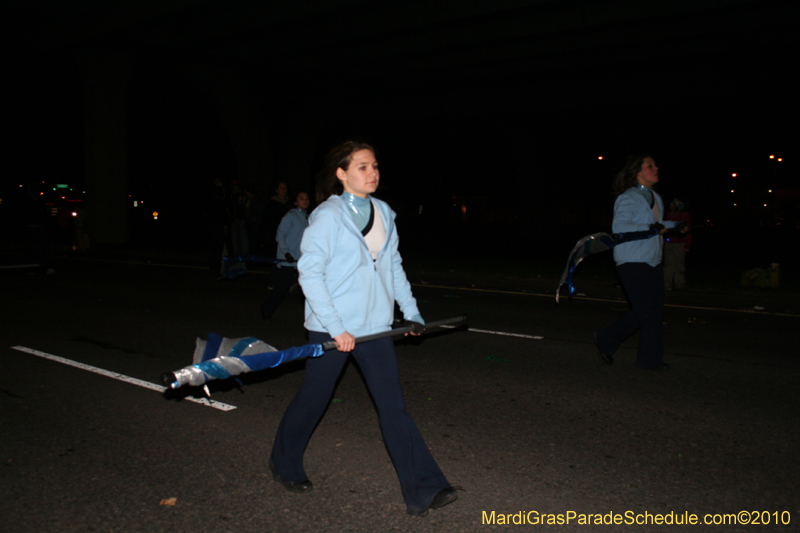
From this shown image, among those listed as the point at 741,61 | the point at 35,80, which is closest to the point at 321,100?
the point at 35,80

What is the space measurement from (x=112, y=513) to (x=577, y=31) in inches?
684

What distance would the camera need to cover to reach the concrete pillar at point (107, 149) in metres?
22.1

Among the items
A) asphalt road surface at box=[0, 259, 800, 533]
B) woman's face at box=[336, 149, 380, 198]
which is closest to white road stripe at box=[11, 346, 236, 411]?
asphalt road surface at box=[0, 259, 800, 533]

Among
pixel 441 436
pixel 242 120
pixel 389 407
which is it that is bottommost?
pixel 441 436

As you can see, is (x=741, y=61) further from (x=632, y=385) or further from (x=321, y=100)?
(x=632, y=385)

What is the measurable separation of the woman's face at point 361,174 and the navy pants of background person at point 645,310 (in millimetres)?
3378

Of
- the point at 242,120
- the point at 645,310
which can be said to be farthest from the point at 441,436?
the point at 242,120

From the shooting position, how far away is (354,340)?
3035mm

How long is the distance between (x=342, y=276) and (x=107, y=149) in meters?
22.2

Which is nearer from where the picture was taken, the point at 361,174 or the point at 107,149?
the point at 361,174

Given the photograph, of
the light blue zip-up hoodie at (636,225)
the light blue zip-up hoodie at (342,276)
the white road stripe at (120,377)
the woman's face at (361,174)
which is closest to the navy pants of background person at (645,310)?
the light blue zip-up hoodie at (636,225)

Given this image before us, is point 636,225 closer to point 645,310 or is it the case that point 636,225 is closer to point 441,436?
point 645,310

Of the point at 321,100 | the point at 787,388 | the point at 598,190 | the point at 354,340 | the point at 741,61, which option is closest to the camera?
the point at 354,340

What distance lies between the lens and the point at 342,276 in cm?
311
